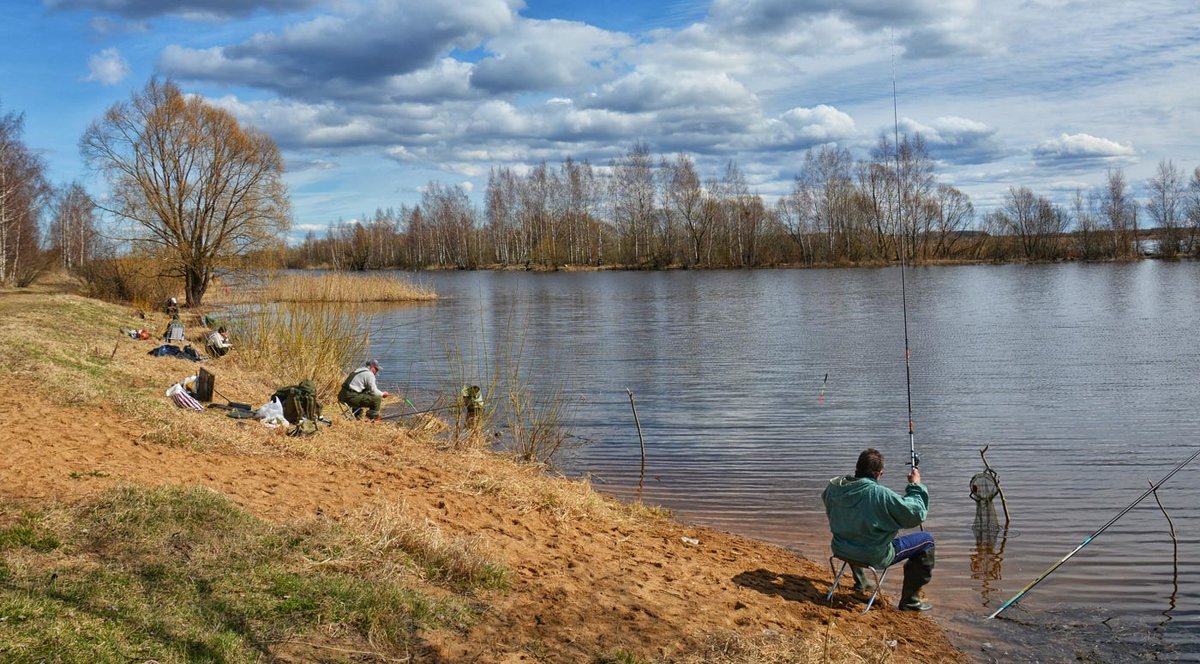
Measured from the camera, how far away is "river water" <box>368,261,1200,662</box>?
27.7 feet

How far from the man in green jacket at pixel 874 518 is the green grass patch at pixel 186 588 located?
10.7 feet

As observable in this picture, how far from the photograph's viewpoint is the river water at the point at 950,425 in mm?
8438

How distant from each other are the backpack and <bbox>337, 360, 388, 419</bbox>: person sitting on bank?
7.28ft

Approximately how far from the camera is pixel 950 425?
16188 millimetres

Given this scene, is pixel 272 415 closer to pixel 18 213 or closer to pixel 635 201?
pixel 18 213

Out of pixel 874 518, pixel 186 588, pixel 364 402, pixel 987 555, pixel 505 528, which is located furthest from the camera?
pixel 364 402

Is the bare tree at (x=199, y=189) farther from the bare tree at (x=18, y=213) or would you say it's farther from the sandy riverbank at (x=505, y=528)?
the sandy riverbank at (x=505, y=528)

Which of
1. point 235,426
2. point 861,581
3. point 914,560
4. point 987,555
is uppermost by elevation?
point 235,426

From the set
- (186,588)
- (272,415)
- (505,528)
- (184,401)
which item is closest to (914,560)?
(505,528)

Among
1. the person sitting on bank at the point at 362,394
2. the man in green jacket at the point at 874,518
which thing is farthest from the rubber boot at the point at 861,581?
the person sitting on bank at the point at 362,394

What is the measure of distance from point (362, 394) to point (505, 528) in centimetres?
839

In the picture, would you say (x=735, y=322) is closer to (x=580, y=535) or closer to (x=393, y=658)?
(x=580, y=535)

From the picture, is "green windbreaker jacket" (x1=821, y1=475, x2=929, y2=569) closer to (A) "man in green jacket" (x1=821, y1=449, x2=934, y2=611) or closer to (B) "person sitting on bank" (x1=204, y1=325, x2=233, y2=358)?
(A) "man in green jacket" (x1=821, y1=449, x2=934, y2=611)

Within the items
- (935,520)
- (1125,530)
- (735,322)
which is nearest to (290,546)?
(935,520)
